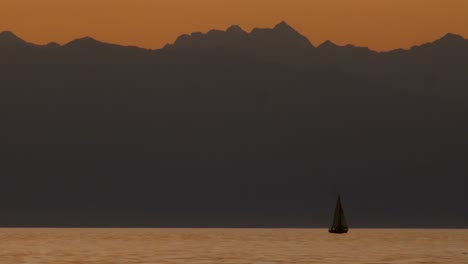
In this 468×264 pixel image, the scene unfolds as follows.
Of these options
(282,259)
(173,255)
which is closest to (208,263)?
(282,259)

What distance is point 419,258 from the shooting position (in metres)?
167

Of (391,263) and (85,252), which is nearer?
(391,263)

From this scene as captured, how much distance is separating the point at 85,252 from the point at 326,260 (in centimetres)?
3927

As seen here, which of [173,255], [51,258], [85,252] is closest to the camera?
[51,258]

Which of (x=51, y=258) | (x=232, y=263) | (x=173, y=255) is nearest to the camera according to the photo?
(x=232, y=263)

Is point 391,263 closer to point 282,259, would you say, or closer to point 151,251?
point 282,259

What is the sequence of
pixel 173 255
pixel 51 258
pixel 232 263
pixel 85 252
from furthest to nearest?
pixel 85 252 → pixel 173 255 → pixel 51 258 → pixel 232 263

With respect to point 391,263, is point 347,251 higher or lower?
higher

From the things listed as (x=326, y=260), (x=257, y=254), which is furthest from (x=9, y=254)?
(x=326, y=260)

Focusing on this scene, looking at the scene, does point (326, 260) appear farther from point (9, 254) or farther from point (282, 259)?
point (9, 254)

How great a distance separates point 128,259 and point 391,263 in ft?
95.5

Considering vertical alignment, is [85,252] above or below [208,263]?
above

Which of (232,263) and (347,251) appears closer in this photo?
(232,263)

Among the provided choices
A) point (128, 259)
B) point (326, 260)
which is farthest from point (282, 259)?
point (128, 259)
